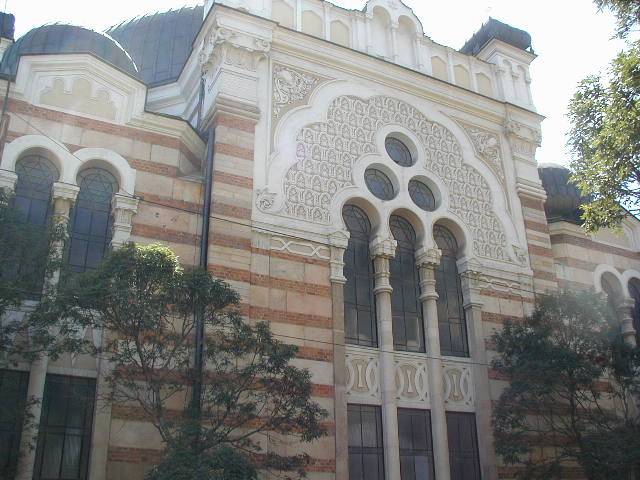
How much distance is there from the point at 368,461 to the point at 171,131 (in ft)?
27.5

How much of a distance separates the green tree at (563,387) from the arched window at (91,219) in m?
9.25

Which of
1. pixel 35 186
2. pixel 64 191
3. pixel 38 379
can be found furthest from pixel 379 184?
pixel 38 379

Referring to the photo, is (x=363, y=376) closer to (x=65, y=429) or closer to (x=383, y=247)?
(x=383, y=247)

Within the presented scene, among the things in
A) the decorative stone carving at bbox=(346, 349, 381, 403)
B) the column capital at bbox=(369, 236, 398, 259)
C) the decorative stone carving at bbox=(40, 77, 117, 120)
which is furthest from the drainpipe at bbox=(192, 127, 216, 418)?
the column capital at bbox=(369, 236, 398, 259)

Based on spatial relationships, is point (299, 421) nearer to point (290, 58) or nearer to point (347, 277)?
point (347, 277)

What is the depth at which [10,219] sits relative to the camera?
10484 mm

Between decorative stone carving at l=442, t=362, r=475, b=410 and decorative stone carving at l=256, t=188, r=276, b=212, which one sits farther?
decorative stone carving at l=442, t=362, r=475, b=410

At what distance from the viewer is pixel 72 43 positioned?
50.4ft

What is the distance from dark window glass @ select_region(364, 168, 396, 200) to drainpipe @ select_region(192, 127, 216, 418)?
4167mm

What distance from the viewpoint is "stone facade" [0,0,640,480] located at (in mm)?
13875

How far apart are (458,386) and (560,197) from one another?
865cm

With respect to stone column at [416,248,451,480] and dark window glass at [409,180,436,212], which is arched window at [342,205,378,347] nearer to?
stone column at [416,248,451,480]

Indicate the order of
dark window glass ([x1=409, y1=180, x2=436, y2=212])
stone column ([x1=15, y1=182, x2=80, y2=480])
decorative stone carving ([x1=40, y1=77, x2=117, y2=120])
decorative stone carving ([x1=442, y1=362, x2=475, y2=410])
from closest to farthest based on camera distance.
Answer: stone column ([x1=15, y1=182, x2=80, y2=480]) < decorative stone carving ([x1=40, y1=77, x2=117, y2=120]) < decorative stone carving ([x1=442, y1=362, x2=475, y2=410]) < dark window glass ([x1=409, y1=180, x2=436, y2=212])

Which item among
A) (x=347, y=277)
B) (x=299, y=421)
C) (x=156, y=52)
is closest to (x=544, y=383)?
(x=347, y=277)
